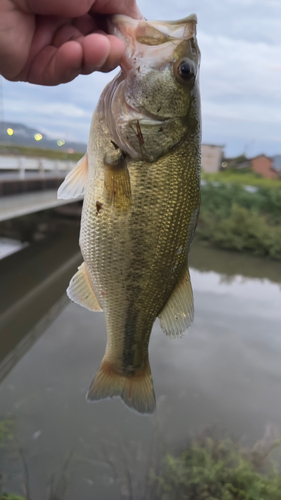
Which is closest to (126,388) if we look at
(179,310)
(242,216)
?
(179,310)

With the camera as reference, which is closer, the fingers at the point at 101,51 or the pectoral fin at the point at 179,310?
the fingers at the point at 101,51

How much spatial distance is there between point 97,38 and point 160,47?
0.24 meters

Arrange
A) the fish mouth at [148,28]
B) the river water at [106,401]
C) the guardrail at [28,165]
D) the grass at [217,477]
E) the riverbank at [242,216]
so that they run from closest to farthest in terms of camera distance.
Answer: the fish mouth at [148,28] < the grass at [217,477] < the river water at [106,401] < the guardrail at [28,165] < the riverbank at [242,216]

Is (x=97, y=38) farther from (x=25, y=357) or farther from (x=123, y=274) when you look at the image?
(x=25, y=357)

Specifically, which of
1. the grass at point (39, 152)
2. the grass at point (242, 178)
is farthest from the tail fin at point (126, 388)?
the grass at point (242, 178)

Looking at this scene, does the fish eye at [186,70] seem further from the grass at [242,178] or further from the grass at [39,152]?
the grass at [242,178]

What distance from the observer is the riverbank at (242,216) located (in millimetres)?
11430

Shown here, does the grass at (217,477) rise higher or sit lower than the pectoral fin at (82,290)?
lower

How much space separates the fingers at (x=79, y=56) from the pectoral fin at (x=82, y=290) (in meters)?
0.58

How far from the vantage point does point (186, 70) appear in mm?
931

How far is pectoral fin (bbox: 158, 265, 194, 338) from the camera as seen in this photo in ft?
3.58

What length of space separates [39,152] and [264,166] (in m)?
11.3

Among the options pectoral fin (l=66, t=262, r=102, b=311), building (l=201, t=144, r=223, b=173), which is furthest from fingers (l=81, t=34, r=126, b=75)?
building (l=201, t=144, r=223, b=173)

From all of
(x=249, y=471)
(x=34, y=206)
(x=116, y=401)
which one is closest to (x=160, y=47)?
(x=249, y=471)
